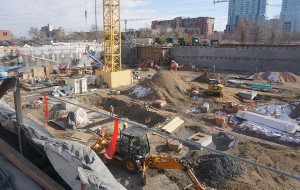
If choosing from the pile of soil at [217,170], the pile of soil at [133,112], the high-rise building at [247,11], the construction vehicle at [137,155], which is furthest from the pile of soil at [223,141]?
the high-rise building at [247,11]

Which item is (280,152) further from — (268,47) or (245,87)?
(268,47)

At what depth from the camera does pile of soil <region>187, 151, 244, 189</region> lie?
8672 millimetres

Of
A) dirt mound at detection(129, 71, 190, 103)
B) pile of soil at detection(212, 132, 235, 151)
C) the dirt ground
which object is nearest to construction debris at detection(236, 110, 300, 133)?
the dirt ground

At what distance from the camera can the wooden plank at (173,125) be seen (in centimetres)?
1365

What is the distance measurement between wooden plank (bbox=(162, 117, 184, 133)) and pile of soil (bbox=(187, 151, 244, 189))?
4299 millimetres

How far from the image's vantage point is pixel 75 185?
9.39ft

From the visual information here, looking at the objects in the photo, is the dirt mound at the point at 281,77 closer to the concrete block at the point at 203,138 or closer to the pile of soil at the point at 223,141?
the pile of soil at the point at 223,141

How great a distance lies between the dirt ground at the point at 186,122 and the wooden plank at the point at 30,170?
282 cm

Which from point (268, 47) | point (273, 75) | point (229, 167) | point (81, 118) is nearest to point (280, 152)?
point (229, 167)

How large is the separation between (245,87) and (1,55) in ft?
86.7

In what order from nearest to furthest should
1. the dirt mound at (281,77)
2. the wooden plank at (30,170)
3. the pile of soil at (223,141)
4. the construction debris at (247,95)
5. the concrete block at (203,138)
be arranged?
the wooden plank at (30,170) < the concrete block at (203,138) < the pile of soil at (223,141) < the construction debris at (247,95) < the dirt mound at (281,77)

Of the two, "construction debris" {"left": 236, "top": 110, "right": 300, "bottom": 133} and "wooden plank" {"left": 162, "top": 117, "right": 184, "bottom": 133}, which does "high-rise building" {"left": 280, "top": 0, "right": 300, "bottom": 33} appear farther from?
"wooden plank" {"left": 162, "top": 117, "right": 184, "bottom": 133}

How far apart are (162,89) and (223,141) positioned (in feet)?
28.0

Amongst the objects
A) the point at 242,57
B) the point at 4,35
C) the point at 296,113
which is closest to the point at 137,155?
the point at 296,113
